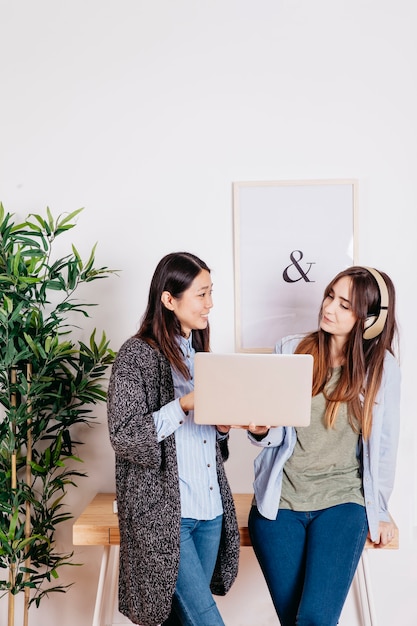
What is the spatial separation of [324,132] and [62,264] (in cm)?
111

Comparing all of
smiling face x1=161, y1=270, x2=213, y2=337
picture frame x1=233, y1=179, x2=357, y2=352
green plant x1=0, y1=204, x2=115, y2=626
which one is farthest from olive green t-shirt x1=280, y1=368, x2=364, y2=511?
green plant x1=0, y1=204, x2=115, y2=626

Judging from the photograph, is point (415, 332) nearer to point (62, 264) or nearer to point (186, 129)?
point (186, 129)

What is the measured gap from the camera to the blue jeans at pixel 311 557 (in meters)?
1.85

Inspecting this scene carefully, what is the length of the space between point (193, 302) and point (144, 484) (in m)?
0.49

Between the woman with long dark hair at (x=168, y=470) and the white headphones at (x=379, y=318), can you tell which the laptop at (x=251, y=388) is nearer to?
the woman with long dark hair at (x=168, y=470)

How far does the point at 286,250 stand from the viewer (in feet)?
8.70

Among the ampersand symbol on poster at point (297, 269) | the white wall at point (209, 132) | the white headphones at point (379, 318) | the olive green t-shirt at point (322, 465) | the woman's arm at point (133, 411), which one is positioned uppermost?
the white wall at point (209, 132)

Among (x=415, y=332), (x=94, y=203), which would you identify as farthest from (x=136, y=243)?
(x=415, y=332)

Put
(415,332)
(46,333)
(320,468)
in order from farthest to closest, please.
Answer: (415,332) < (46,333) < (320,468)

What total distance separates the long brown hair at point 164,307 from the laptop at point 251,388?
19 centimetres

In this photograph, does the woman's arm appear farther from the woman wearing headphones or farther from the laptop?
the woman wearing headphones

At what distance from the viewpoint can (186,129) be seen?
268 centimetres

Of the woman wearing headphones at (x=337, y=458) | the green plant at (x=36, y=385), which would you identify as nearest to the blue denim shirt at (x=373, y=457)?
the woman wearing headphones at (x=337, y=458)

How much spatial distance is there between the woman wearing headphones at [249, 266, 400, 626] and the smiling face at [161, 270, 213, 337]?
1.18 ft
